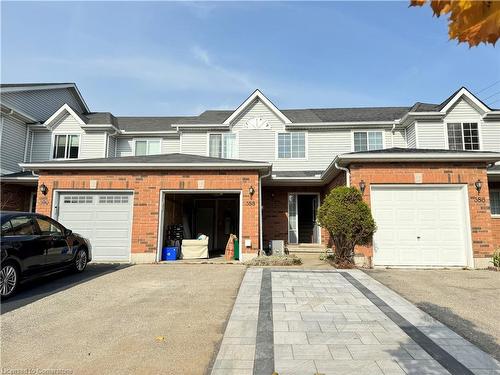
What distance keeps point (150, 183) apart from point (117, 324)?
6.52 m

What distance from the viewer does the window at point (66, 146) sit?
15.5 meters

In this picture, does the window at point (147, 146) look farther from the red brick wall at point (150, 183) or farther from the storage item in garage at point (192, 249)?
the storage item in garage at point (192, 249)

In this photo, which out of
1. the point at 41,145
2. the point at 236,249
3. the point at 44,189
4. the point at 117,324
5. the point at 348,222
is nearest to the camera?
the point at 117,324

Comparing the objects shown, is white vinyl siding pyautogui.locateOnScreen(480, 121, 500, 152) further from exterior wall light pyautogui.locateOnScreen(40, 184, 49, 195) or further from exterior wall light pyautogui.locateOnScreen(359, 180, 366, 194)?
exterior wall light pyautogui.locateOnScreen(40, 184, 49, 195)

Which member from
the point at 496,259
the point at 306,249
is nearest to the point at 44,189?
the point at 306,249

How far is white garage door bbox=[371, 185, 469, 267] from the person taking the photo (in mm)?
9031

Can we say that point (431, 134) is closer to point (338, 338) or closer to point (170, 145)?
point (170, 145)

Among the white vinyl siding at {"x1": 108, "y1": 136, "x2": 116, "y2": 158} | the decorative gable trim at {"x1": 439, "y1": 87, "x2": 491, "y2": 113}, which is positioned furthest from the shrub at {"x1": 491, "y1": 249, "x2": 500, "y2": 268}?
the white vinyl siding at {"x1": 108, "y1": 136, "x2": 116, "y2": 158}

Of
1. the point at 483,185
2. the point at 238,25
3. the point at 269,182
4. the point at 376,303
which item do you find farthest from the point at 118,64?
the point at 483,185

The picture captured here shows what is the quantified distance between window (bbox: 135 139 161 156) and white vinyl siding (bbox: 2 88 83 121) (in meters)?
5.68

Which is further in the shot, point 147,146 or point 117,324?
point 147,146

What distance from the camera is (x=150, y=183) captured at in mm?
10281

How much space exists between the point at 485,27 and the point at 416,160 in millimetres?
8908

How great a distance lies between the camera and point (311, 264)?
378 inches
